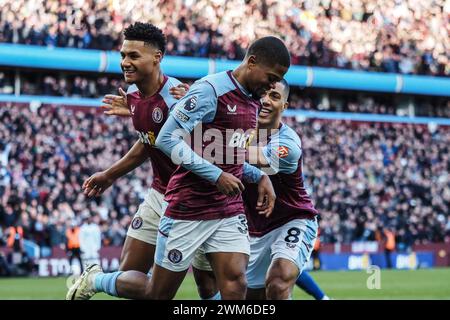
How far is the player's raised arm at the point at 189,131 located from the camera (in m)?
6.89

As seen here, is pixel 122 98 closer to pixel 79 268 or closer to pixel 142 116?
pixel 142 116

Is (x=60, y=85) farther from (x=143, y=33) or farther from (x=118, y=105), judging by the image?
(x=143, y=33)

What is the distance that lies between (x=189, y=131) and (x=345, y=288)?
37.0 ft

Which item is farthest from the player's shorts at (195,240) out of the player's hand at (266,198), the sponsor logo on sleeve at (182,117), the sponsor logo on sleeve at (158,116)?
the sponsor logo on sleeve at (158,116)

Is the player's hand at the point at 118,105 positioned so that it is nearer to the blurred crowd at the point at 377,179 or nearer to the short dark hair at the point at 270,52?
the short dark hair at the point at 270,52

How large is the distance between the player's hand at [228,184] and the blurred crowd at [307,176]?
16.3 metres

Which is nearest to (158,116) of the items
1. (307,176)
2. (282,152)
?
(282,152)

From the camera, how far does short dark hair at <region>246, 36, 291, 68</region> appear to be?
23.3 feet

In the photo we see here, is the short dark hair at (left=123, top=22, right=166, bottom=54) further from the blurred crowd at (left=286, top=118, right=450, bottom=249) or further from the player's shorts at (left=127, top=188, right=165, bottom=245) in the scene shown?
the blurred crowd at (left=286, top=118, right=450, bottom=249)

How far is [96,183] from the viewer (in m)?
8.49

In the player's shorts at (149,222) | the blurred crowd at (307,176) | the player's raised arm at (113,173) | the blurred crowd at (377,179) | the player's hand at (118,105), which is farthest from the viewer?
the blurred crowd at (377,179)

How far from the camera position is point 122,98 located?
8.40 metres
